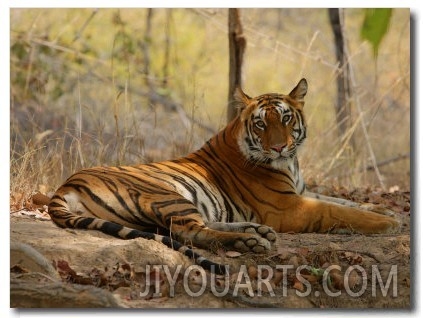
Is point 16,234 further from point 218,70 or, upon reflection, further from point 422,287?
point 218,70

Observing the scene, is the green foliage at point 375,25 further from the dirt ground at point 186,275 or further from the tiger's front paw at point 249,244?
the tiger's front paw at point 249,244

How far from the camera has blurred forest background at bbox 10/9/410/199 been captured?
5.77m

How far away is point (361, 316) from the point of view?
137 inches

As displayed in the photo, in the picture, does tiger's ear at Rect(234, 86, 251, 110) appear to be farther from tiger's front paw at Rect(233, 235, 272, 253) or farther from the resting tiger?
tiger's front paw at Rect(233, 235, 272, 253)

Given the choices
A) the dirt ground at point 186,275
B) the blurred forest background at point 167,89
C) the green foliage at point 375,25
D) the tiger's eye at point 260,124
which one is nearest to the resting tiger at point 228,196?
the tiger's eye at point 260,124

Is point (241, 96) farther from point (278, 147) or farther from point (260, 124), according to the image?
point (278, 147)

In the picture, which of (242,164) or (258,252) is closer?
(258,252)

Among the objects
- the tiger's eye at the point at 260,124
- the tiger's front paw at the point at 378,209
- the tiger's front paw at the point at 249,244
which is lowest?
the tiger's front paw at the point at 249,244

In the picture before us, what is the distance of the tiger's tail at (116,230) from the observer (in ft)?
11.3

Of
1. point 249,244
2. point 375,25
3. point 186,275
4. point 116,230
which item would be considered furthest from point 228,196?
point 375,25

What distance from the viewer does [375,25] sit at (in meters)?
1.36

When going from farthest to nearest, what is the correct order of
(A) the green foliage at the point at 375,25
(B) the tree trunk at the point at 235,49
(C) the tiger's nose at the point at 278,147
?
1. (B) the tree trunk at the point at 235,49
2. (C) the tiger's nose at the point at 278,147
3. (A) the green foliage at the point at 375,25
